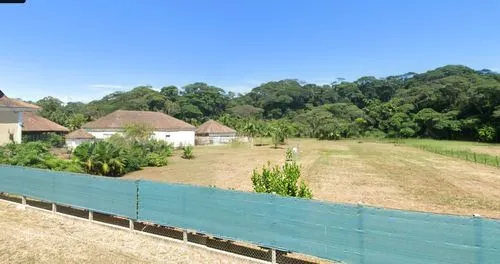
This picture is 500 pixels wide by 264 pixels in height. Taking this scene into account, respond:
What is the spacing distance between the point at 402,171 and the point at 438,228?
24.3m

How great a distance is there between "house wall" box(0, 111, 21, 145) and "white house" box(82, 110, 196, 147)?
22530mm

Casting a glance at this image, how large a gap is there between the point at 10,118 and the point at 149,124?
76.2 ft

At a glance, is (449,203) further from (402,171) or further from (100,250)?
(100,250)

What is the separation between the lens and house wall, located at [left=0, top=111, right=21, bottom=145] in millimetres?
27656

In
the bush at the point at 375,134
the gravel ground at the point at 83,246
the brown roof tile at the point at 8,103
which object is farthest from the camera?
the bush at the point at 375,134

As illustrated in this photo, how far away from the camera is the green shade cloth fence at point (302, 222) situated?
6.82 m

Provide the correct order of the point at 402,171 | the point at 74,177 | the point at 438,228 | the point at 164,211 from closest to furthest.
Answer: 1. the point at 438,228
2. the point at 164,211
3. the point at 74,177
4. the point at 402,171

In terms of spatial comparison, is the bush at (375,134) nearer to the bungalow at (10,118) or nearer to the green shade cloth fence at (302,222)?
the bungalow at (10,118)

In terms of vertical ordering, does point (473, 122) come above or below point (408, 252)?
above

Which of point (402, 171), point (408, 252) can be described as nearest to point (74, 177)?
point (408, 252)

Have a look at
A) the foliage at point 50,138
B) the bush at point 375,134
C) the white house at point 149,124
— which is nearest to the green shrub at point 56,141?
the foliage at point 50,138

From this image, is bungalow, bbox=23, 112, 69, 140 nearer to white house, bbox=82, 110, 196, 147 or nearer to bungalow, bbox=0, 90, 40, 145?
white house, bbox=82, 110, 196, 147

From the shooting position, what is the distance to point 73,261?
9.24 m

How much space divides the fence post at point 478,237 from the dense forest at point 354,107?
193ft
